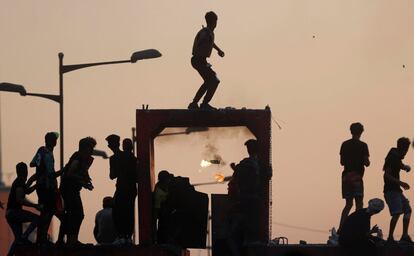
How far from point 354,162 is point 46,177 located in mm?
5654

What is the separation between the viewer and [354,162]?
2878 centimetres

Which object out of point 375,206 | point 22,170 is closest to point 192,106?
point 22,170

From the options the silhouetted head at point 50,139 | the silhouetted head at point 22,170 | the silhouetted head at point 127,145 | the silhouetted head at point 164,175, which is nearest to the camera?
the silhouetted head at point 50,139

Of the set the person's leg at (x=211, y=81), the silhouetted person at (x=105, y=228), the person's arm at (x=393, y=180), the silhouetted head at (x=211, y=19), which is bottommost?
the silhouetted person at (x=105, y=228)

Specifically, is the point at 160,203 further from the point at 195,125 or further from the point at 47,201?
the point at 47,201

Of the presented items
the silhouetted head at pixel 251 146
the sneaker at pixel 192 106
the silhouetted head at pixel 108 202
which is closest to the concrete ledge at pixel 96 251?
the silhouetted head at pixel 108 202

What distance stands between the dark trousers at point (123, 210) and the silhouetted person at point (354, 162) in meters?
3.98

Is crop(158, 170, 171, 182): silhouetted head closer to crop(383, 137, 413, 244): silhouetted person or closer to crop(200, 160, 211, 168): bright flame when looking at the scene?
crop(383, 137, 413, 244): silhouetted person

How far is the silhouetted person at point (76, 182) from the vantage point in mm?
27109

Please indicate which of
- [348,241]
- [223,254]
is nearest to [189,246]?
[223,254]

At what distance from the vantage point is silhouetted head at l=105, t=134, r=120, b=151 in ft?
89.5

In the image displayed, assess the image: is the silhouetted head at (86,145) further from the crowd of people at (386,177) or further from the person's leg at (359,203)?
the person's leg at (359,203)

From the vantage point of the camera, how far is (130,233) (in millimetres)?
27906

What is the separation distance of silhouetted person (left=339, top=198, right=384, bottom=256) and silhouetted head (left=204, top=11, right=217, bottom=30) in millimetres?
4184
